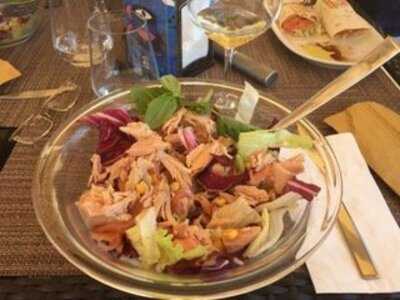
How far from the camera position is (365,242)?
1.95 ft

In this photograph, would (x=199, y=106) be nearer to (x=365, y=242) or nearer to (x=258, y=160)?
(x=258, y=160)

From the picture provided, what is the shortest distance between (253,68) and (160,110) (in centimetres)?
31

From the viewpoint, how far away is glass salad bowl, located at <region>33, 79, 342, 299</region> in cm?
45

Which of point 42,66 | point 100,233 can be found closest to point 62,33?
point 42,66

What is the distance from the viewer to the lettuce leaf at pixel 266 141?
1.87ft

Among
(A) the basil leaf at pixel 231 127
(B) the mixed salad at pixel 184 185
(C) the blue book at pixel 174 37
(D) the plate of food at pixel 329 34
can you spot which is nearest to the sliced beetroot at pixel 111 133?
(B) the mixed salad at pixel 184 185

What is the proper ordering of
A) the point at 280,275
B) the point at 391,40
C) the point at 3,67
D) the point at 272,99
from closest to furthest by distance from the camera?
the point at 280,275 → the point at 391,40 → the point at 272,99 → the point at 3,67

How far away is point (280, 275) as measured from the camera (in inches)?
18.2

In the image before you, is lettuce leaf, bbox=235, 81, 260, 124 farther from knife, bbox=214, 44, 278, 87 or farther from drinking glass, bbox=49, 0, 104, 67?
drinking glass, bbox=49, 0, 104, 67

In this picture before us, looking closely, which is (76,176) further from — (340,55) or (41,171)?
(340,55)

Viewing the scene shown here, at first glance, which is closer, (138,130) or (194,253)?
(194,253)

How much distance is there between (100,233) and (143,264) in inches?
2.2

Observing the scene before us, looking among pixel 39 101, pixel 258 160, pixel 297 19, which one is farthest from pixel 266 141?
pixel 297 19

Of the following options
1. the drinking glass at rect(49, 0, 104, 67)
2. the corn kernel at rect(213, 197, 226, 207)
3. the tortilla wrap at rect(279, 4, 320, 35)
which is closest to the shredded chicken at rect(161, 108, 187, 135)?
the corn kernel at rect(213, 197, 226, 207)
